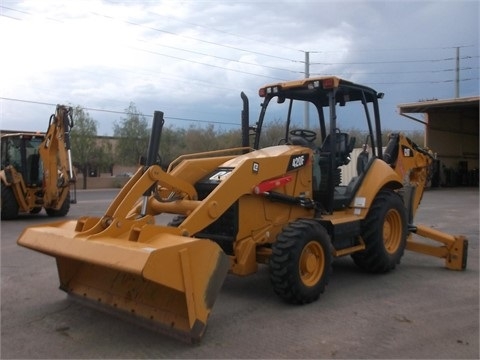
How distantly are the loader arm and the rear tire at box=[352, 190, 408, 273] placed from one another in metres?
0.47

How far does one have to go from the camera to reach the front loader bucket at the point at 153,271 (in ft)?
13.4

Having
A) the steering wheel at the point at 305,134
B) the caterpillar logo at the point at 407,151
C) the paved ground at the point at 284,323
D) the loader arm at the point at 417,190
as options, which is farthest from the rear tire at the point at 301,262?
the caterpillar logo at the point at 407,151

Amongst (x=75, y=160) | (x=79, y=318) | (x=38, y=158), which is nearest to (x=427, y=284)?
(x=79, y=318)

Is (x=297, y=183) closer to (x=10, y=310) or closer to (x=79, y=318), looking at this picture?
(x=79, y=318)

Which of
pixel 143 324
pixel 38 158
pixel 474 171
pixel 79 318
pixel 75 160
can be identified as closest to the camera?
pixel 143 324

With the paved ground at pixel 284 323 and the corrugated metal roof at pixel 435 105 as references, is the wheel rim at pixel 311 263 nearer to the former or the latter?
the paved ground at pixel 284 323

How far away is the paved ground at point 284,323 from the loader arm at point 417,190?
374 mm

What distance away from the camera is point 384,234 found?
716cm

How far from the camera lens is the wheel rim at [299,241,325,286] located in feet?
18.2

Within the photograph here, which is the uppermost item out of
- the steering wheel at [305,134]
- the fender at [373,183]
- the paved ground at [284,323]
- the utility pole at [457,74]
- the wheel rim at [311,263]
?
the utility pole at [457,74]

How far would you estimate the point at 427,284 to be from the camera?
6.58 metres

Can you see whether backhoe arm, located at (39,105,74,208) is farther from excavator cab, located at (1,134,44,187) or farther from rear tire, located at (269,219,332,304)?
rear tire, located at (269,219,332,304)

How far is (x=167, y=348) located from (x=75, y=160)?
129ft

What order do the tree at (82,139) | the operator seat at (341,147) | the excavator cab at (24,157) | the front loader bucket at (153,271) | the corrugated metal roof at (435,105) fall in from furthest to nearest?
the tree at (82,139)
the corrugated metal roof at (435,105)
the excavator cab at (24,157)
the operator seat at (341,147)
the front loader bucket at (153,271)
